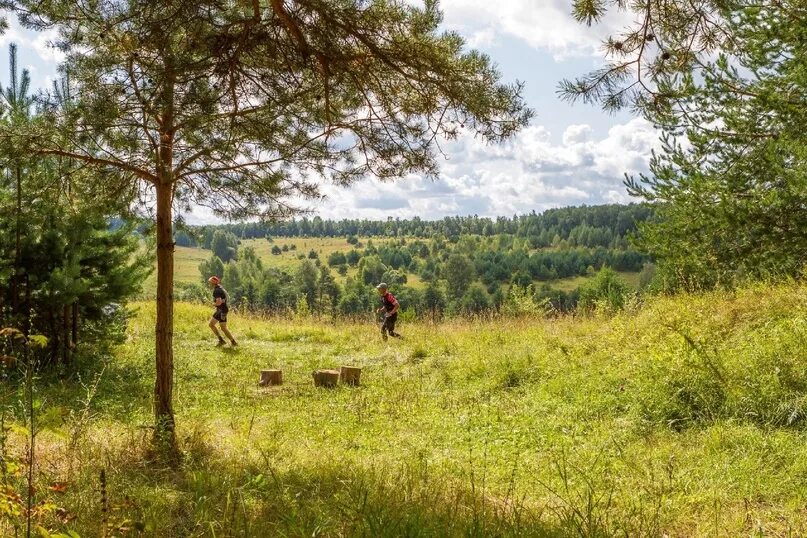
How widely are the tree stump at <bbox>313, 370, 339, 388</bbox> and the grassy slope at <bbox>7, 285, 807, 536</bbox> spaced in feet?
1.08

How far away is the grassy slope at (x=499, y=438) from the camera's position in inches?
151

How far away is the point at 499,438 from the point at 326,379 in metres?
4.25

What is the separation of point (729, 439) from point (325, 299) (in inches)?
3035

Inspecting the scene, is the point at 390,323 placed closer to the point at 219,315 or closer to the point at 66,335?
the point at 219,315

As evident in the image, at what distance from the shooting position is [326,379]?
9.98m

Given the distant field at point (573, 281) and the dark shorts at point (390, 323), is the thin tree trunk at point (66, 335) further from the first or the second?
the distant field at point (573, 281)

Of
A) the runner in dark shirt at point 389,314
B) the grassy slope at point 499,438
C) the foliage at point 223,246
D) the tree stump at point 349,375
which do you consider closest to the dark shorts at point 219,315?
the grassy slope at point 499,438

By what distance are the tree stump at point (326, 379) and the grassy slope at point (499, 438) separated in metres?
0.33

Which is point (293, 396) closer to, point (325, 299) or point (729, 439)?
point (729, 439)

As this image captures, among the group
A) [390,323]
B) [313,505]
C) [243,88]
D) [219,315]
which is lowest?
[390,323]

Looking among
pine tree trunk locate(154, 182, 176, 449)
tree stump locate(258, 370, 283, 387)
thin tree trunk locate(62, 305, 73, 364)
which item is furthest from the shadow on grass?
thin tree trunk locate(62, 305, 73, 364)

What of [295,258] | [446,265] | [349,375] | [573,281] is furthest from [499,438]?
[295,258]

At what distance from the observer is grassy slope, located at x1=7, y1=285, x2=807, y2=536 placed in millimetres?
3846

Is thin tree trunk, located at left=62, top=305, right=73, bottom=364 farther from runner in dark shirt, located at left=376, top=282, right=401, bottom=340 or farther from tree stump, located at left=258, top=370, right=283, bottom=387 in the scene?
runner in dark shirt, located at left=376, top=282, right=401, bottom=340
